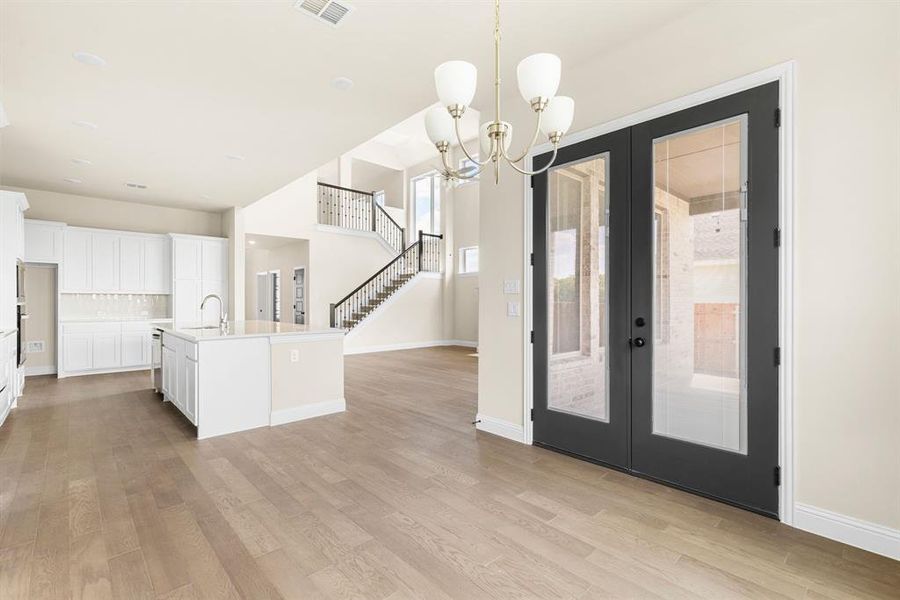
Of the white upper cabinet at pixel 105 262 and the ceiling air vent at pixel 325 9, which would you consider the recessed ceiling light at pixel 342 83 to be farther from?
the white upper cabinet at pixel 105 262

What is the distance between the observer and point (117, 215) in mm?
7500

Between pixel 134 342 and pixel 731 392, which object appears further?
pixel 134 342

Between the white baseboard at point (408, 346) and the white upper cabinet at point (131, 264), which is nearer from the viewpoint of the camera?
the white upper cabinet at point (131, 264)

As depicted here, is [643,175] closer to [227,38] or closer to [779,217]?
[779,217]

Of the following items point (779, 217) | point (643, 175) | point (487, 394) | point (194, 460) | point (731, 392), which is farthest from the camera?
point (487, 394)

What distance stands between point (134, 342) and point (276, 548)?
22.8ft

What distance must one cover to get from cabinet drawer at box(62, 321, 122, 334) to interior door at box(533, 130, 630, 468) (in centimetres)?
726

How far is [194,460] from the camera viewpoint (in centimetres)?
331

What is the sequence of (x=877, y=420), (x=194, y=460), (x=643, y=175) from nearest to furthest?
1. (x=877, y=420)
2. (x=643, y=175)
3. (x=194, y=460)

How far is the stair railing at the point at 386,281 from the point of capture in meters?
10.1

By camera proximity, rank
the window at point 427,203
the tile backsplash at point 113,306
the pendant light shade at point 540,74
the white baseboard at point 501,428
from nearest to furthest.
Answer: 1. the pendant light shade at point 540,74
2. the white baseboard at point 501,428
3. the tile backsplash at point 113,306
4. the window at point 427,203

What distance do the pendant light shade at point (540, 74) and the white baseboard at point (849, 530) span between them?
255 cm

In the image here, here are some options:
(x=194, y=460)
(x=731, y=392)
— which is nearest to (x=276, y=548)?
(x=194, y=460)

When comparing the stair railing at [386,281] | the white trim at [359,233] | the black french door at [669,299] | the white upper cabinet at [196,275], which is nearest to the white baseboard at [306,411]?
the black french door at [669,299]
